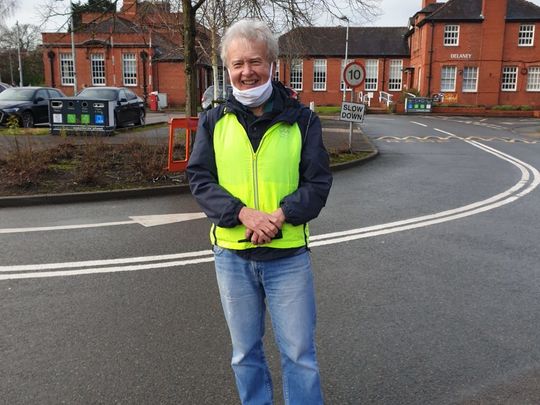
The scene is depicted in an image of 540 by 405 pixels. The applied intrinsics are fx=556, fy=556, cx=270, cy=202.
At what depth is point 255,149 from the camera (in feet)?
8.53

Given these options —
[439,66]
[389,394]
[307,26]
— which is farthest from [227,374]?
[439,66]

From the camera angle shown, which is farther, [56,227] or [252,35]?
[56,227]

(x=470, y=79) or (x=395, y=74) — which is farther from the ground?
(x=395, y=74)

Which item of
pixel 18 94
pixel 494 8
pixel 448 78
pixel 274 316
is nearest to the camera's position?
pixel 274 316

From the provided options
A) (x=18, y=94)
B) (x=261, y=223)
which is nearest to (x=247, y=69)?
(x=261, y=223)

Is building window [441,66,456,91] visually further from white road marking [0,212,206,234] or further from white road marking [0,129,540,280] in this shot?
white road marking [0,212,206,234]

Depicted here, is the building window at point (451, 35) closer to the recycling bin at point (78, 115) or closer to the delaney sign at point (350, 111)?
the delaney sign at point (350, 111)

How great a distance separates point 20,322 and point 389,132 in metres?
23.3

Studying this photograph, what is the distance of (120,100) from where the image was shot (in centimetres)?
2159

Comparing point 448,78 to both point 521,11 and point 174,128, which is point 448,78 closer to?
point 521,11

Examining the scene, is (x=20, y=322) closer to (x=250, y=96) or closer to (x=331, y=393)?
(x=331, y=393)

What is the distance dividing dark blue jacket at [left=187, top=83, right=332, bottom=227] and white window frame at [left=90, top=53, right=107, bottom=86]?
5253 centimetres

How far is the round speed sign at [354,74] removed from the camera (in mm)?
17219

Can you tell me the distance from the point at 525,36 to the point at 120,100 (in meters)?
41.3
